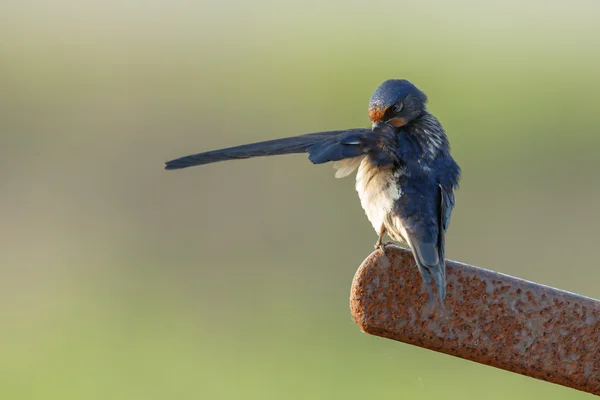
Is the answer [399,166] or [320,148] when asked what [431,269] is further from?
[399,166]

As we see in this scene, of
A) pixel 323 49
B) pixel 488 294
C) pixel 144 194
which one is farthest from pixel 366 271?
pixel 323 49

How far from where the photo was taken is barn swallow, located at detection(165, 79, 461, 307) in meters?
3.35

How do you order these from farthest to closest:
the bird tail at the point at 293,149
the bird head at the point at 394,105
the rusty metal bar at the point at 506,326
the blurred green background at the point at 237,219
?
the blurred green background at the point at 237,219, the bird head at the point at 394,105, the bird tail at the point at 293,149, the rusty metal bar at the point at 506,326

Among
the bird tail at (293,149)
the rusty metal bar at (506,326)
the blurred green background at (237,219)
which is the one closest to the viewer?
the rusty metal bar at (506,326)

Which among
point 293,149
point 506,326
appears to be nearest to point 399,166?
point 293,149

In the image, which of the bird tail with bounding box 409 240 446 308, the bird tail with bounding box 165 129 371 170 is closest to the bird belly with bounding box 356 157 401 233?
the bird tail with bounding box 165 129 371 170

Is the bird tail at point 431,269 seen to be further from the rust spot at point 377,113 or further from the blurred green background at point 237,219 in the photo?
the blurred green background at point 237,219

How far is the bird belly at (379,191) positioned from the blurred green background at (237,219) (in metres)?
3.78

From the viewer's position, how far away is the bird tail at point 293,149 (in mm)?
2820

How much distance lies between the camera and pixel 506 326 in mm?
1876

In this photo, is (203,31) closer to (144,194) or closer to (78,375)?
(144,194)

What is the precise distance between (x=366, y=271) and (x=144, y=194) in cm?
1007

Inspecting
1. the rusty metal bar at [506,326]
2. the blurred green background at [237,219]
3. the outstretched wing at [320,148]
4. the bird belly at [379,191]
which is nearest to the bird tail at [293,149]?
the outstretched wing at [320,148]

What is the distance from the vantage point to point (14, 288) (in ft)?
34.0
